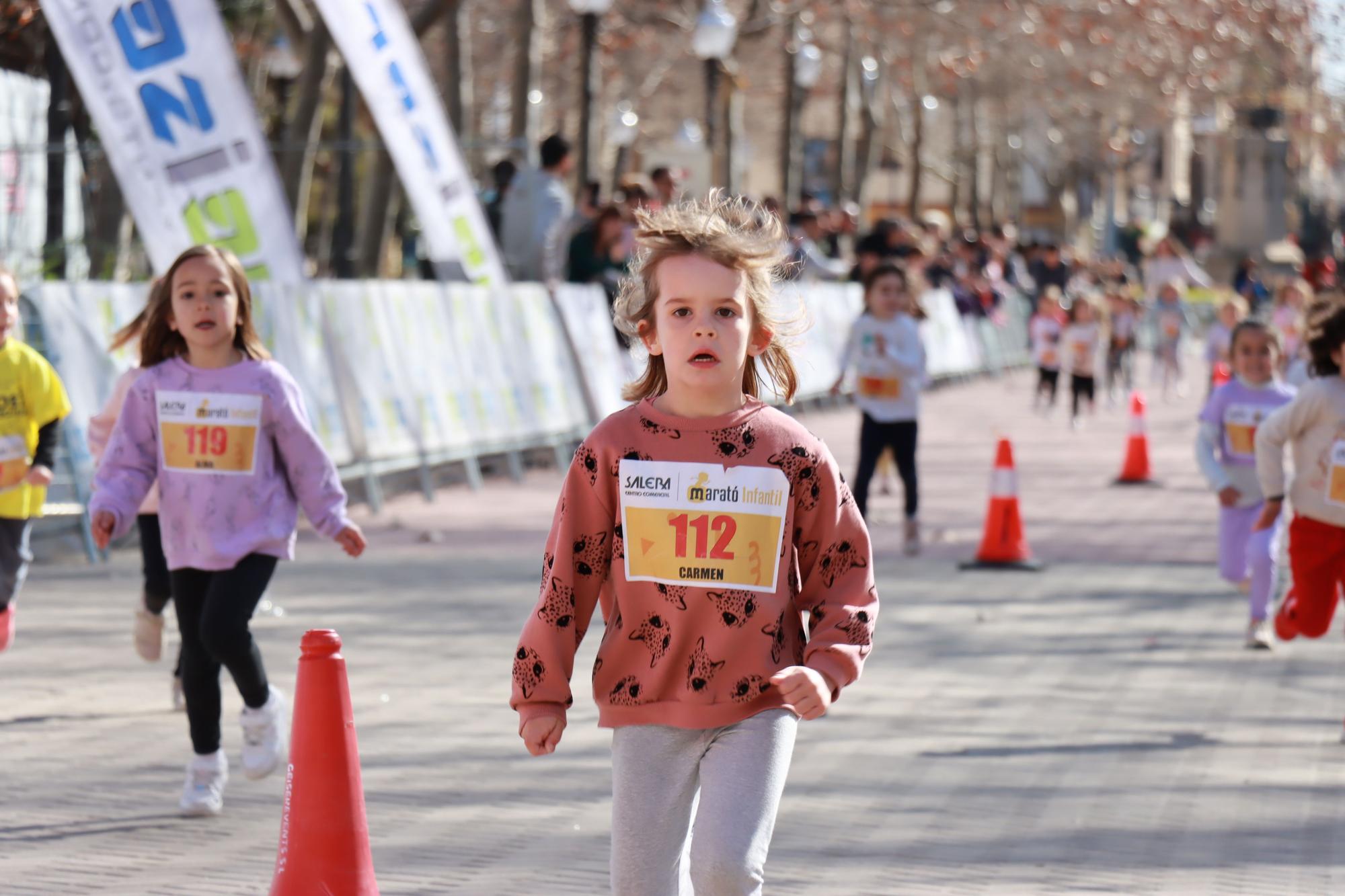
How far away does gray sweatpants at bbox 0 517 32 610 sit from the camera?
7996 mm

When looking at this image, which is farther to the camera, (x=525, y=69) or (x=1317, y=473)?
(x=525, y=69)

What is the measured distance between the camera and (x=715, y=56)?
27672mm

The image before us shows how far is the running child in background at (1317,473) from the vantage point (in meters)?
7.86

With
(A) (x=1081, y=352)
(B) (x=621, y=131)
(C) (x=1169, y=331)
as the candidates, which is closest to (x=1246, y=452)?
(A) (x=1081, y=352)

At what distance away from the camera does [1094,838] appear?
20.6ft

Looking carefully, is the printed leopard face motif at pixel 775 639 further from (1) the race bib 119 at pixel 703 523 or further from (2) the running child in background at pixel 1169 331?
(2) the running child in background at pixel 1169 331

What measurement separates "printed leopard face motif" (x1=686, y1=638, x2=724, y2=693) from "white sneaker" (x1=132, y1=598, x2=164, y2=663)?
164 inches

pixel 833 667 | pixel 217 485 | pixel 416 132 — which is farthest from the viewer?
pixel 416 132

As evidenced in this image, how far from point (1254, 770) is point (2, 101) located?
14827 millimetres

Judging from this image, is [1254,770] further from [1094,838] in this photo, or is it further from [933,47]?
[933,47]

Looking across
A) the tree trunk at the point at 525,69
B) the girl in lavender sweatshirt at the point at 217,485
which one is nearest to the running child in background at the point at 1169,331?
the tree trunk at the point at 525,69

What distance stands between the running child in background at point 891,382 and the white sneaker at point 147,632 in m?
5.81

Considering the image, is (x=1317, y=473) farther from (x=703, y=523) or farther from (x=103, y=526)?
(x=703, y=523)

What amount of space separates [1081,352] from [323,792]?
21496 millimetres
